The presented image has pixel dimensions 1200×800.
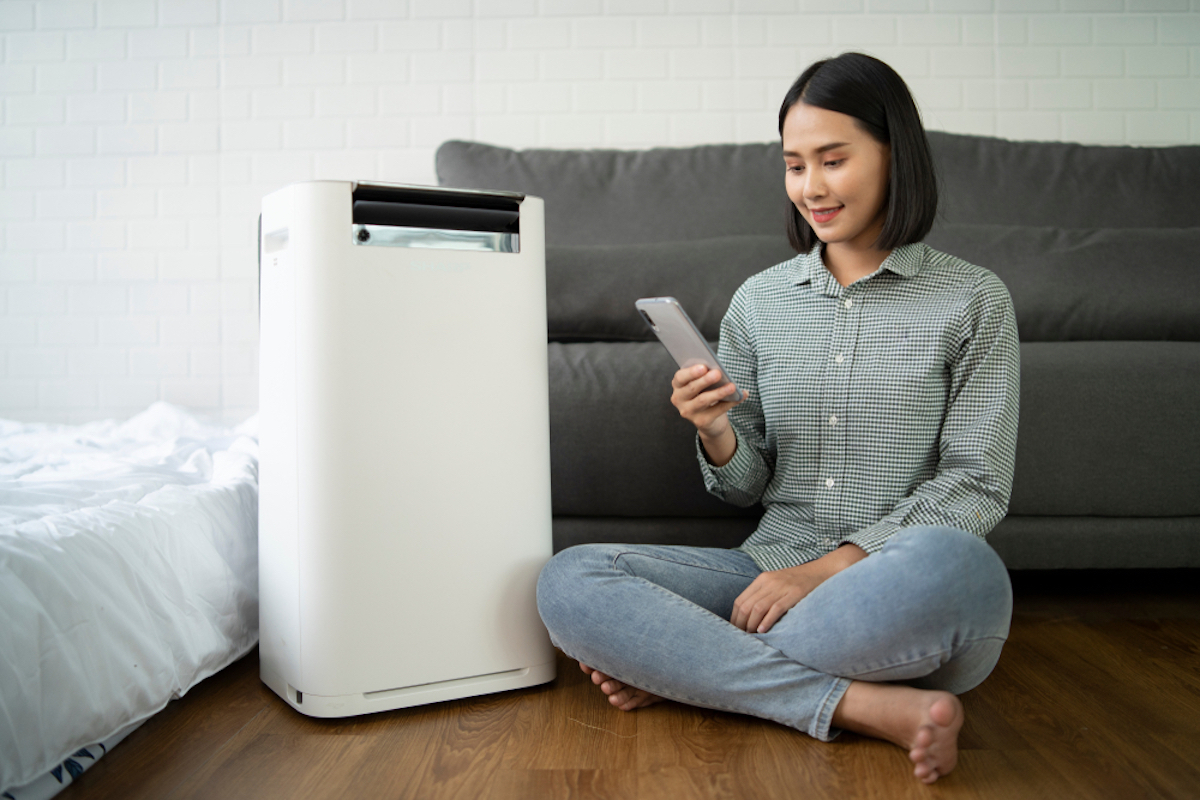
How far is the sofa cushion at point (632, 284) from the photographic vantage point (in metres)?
1.69

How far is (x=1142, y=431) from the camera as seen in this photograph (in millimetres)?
1447

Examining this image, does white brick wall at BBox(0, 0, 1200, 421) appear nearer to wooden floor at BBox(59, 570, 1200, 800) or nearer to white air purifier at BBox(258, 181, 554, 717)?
white air purifier at BBox(258, 181, 554, 717)

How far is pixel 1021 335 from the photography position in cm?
166

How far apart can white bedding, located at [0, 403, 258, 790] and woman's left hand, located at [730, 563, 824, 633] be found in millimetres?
689

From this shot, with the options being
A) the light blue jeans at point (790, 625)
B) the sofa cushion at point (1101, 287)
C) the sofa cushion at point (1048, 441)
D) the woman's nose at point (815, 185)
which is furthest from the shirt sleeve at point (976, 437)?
the sofa cushion at point (1101, 287)

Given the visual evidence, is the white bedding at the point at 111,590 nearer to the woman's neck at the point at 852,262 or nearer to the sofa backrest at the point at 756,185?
the woman's neck at the point at 852,262

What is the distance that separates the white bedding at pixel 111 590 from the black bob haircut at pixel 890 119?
0.99 meters

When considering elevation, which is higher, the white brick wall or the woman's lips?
the white brick wall

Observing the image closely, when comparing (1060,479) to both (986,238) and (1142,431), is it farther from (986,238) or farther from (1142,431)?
(986,238)

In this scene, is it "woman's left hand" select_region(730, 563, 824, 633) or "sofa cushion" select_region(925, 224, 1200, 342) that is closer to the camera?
"woman's left hand" select_region(730, 563, 824, 633)

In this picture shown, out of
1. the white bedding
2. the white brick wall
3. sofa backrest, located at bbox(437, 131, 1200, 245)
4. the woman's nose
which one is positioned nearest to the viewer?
the white bedding

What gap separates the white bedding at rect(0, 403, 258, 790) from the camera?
0.82 meters

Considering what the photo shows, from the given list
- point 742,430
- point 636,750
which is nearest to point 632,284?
point 742,430

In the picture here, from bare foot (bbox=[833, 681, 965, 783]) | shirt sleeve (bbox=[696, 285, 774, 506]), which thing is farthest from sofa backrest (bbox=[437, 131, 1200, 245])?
bare foot (bbox=[833, 681, 965, 783])
